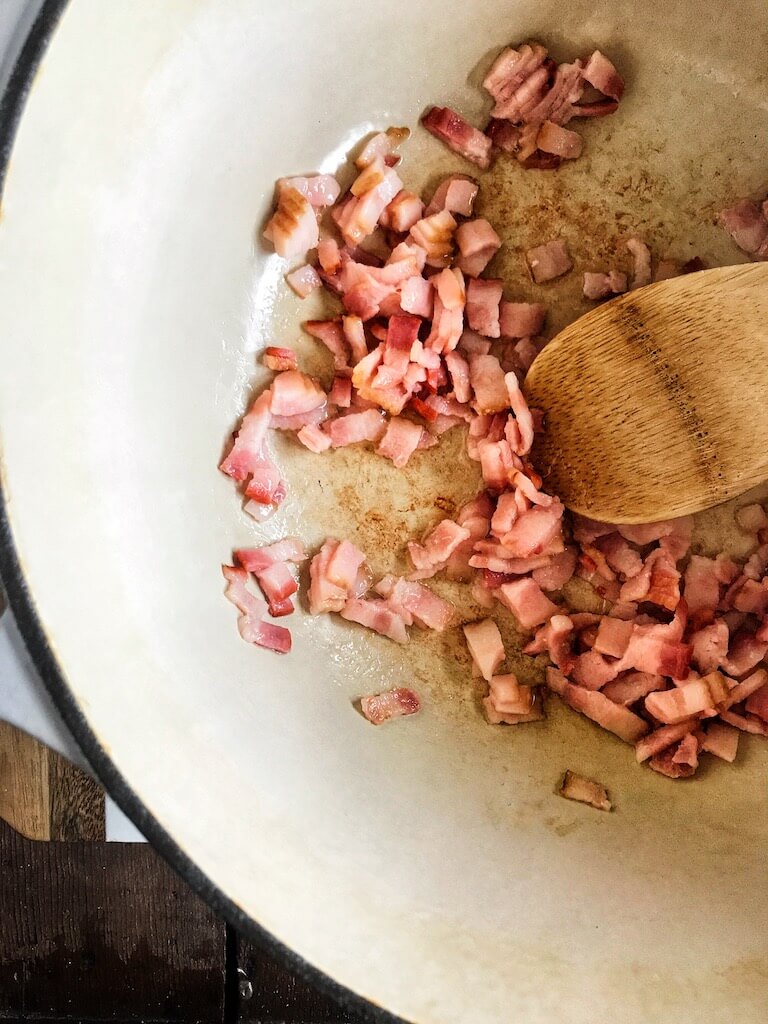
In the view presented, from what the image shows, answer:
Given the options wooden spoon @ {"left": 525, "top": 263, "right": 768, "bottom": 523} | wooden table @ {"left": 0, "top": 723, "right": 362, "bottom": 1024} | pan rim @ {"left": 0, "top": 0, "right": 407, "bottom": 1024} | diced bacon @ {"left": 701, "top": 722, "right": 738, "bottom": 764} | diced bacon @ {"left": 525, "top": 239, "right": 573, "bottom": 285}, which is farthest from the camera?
wooden table @ {"left": 0, "top": 723, "right": 362, "bottom": 1024}

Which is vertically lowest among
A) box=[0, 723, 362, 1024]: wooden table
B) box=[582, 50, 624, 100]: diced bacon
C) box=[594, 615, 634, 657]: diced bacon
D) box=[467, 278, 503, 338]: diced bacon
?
box=[0, 723, 362, 1024]: wooden table

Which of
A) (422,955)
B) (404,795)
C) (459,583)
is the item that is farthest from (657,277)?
(422,955)

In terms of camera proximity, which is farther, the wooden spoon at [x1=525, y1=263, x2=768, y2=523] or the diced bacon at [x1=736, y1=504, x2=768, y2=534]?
the diced bacon at [x1=736, y1=504, x2=768, y2=534]

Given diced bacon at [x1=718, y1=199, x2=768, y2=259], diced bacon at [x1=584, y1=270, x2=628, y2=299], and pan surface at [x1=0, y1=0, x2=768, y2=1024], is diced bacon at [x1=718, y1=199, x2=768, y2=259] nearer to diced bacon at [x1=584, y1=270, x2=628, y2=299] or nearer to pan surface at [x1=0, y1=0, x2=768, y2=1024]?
pan surface at [x1=0, y1=0, x2=768, y2=1024]

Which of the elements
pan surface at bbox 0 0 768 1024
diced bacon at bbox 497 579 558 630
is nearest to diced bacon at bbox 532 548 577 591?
diced bacon at bbox 497 579 558 630

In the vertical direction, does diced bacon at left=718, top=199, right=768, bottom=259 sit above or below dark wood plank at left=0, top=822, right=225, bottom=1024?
above

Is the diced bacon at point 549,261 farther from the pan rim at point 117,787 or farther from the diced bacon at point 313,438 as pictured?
the pan rim at point 117,787
